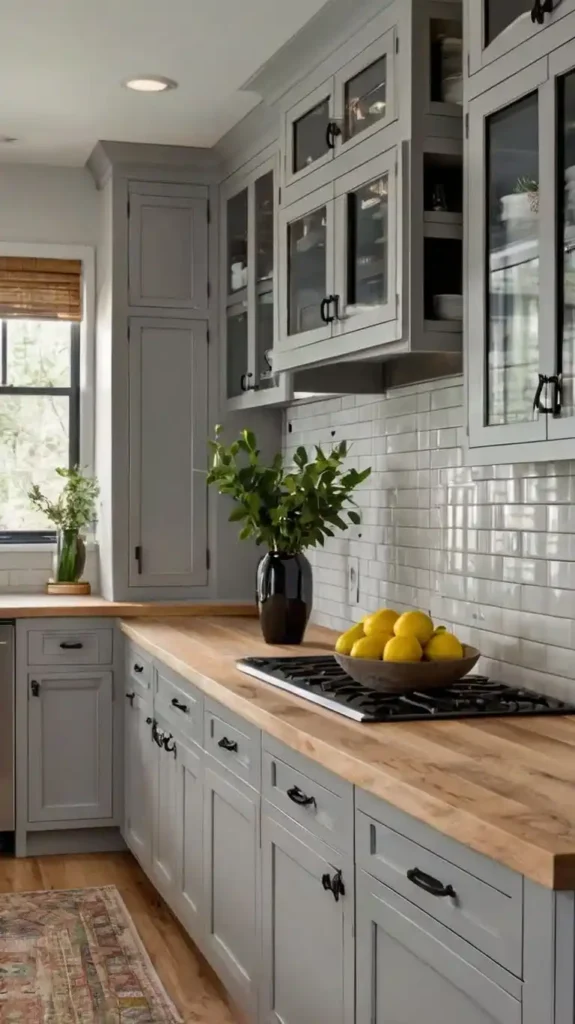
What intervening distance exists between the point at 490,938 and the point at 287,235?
8.65 ft

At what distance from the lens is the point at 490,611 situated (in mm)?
3289

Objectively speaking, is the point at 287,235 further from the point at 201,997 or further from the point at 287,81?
the point at 201,997

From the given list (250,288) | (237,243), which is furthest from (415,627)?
(237,243)

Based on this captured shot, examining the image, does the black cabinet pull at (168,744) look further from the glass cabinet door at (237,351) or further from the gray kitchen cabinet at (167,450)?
the glass cabinet door at (237,351)

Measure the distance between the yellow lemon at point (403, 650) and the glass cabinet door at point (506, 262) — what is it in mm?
505

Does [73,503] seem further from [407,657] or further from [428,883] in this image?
[428,883]

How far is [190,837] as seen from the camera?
374 cm

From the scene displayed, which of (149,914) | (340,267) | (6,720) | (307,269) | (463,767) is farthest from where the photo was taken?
(6,720)

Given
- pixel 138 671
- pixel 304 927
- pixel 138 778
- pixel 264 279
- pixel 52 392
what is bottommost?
pixel 138 778

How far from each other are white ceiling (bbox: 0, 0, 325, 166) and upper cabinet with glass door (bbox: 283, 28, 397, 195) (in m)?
0.24

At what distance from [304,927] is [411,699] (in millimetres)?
552

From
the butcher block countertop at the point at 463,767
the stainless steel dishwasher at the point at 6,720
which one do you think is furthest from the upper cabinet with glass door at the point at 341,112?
the stainless steel dishwasher at the point at 6,720

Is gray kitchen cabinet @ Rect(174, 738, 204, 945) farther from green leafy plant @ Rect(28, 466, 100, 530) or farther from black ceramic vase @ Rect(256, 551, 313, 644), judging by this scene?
green leafy plant @ Rect(28, 466, 100, 530)

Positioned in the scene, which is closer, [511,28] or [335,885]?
[335,885]
